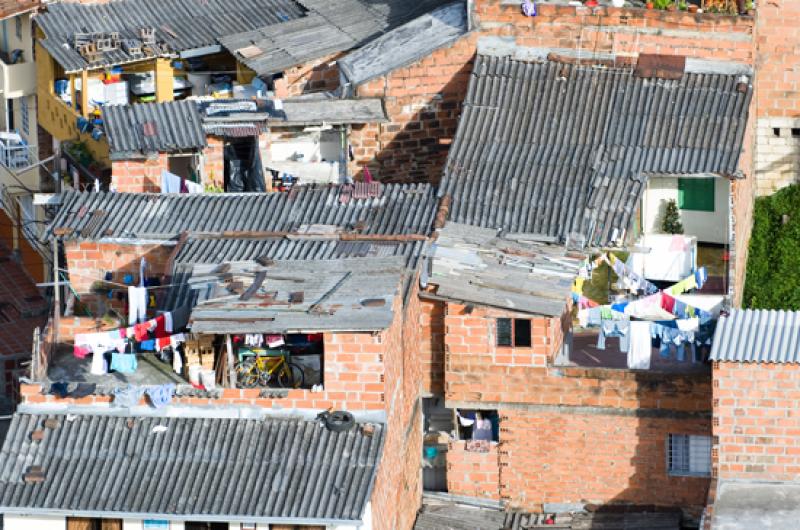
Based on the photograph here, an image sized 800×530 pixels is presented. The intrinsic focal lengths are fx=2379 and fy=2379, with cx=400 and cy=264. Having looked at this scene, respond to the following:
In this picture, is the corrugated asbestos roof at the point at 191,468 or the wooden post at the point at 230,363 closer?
the corrugated asbestos roof at the point at 191,468

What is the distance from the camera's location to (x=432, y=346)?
53625 mm

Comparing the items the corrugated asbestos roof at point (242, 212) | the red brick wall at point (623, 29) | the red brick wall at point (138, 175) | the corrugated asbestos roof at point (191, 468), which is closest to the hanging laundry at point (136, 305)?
the corrugated asbestos roof at point (242, 212)

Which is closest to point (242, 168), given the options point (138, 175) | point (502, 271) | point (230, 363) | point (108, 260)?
point (138, 175)

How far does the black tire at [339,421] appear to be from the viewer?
4772 cm

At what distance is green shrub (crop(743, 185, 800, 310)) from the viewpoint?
58031 mm

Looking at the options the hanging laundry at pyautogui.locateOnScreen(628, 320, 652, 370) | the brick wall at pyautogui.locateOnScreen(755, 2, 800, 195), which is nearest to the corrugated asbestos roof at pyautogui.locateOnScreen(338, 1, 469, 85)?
the brick wall at pyautogui.locateOnScreen(755, 2, 800, 195)

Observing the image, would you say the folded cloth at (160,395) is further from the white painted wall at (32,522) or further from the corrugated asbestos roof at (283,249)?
the corrugated asbestos roof at (283,249)

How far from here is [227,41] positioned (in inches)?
2458

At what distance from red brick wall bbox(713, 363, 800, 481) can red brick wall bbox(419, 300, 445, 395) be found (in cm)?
674

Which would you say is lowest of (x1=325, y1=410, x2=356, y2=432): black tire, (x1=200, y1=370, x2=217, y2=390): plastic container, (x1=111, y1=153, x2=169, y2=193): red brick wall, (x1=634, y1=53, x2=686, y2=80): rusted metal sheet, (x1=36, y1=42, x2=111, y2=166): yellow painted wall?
(x1=325, y1=410, x2=356, y2=432): black tire

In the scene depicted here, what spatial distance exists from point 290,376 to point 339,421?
238 centimetres

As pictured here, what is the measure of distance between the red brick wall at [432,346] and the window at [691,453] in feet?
18.0

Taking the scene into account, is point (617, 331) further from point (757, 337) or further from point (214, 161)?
point (214, 161)

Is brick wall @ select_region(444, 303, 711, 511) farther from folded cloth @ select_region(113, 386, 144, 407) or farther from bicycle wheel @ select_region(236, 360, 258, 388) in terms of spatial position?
folded cloth @ select_region(113, 386, 144, 407)
